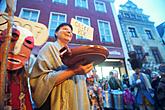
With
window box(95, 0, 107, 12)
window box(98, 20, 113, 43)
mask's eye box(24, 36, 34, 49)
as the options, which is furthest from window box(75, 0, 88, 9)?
mask's eye box(24, 36, 34, 49)

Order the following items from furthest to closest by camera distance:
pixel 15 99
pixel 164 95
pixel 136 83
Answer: pixel 136 83
pixel 164 95
pixel 15 99

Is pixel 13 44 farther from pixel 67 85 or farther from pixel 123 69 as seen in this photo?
pixel 123 69

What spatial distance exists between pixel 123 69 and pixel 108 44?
1.35m

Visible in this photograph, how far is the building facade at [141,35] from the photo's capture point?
7.96m

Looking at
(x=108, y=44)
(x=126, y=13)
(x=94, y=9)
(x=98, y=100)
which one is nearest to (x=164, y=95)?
(x=98, y=100)

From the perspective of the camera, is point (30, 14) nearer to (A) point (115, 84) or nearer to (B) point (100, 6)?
(B) point (100, 6)

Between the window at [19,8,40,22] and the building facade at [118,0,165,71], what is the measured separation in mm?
4979

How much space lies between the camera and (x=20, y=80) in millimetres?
789

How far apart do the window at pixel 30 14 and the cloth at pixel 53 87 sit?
17.6 feet

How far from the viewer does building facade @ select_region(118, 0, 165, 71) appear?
796 centimetres

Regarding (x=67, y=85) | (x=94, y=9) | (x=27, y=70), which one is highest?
(x=94, y=9)

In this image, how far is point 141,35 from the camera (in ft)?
28.5

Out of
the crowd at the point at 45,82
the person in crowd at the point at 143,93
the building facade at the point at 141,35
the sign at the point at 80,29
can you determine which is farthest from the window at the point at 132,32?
the crowd at the point at 45,82

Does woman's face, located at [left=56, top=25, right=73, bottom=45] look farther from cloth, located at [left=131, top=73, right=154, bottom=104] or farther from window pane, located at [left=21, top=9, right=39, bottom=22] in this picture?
window pane, located at [left=21, top=9, right=39, bottom=22]
